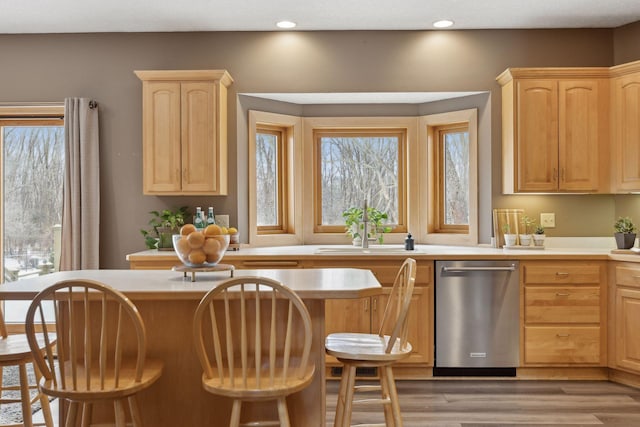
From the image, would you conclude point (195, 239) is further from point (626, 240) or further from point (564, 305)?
point (626, 240)

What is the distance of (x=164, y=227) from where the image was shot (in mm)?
4344

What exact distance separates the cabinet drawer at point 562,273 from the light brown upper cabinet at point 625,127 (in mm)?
688

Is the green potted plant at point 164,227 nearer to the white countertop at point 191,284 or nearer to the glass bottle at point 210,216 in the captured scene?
the glass bottle at point 210,216

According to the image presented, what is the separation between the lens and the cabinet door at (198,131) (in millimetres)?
4168

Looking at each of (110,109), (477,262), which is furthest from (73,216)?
(477,262)

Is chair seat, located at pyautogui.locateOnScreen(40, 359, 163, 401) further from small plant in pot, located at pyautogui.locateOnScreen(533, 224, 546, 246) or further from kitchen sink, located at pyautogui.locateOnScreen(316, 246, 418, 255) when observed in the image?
small plant in pot, located at pyautogui.locateOnScreen(533, 224, 546, 246)

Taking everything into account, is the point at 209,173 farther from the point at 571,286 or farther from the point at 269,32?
Answer: the point at 571,286

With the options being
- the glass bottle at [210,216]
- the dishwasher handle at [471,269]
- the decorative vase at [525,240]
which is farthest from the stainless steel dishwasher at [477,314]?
the glass bottle at [210,216]

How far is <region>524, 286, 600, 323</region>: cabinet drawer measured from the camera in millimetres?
3861

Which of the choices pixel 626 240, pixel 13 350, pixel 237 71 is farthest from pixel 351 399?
pixel 237 71

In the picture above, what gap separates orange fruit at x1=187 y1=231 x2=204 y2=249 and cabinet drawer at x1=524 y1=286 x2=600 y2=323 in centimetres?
252

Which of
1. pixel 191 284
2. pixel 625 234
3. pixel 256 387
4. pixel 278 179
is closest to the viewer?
pixel 256 387

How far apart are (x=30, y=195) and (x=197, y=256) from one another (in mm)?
2958

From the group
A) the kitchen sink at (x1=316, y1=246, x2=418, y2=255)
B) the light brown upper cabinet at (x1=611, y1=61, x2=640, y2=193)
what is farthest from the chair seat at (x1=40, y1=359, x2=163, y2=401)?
the light brown upper cabinet at (x1=611, y1=61, x2=640, y2=193)
